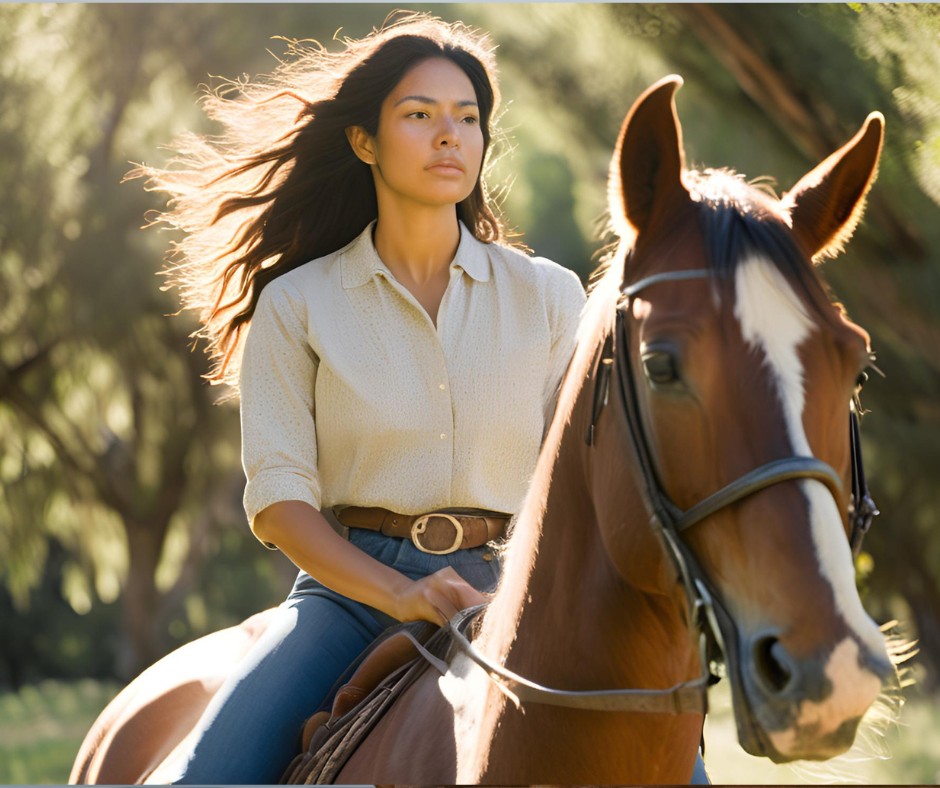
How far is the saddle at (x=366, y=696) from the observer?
1.81m

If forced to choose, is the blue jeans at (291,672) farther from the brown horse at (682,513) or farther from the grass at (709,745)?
the grass at (709,745)

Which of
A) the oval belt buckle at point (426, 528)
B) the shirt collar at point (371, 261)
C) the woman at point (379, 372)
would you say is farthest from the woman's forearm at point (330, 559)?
the shirt collar at point (371, 261)

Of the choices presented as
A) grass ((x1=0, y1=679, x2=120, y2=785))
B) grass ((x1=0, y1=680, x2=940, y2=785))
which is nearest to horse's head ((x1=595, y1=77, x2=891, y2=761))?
grass ((x1=0, y1=680, x2=940, y2=785))

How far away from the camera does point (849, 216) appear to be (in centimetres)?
151

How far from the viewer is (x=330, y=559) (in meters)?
1.89

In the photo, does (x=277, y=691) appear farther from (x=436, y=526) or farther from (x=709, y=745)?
(x=709, y=745)

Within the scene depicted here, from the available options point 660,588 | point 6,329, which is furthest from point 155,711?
point 6,329

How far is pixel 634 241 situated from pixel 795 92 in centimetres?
390

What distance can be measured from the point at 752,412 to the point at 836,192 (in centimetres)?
37

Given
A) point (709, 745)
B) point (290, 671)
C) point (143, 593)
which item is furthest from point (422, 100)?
point (143, 593)

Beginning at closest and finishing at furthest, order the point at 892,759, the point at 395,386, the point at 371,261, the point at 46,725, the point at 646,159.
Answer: the point at 646,159 → the point at 395,386 → the point at 371,261 → the point at 892,759 → the point at 46,725

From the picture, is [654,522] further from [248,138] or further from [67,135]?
[67,135]

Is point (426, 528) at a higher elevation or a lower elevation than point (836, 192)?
lower

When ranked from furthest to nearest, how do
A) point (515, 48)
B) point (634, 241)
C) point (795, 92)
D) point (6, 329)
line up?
point (6, 329), point (515, 48), point (795, 92), point (634, 241)
